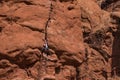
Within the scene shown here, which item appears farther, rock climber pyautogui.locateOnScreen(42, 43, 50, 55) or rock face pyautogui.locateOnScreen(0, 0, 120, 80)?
rock climber pyautogui.locateOnScreen(42, 43, 50, 55)

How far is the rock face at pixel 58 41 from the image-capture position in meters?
7.02

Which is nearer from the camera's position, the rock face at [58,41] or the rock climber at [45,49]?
the rock face at [58,41]

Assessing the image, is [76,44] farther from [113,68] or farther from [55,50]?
[113,68]

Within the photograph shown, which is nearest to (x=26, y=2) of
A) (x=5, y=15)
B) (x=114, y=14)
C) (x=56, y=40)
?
(x=5, y=15)

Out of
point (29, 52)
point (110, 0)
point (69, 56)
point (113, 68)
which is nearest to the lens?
point (29, 52)

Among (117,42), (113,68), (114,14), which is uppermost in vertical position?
(114,14)

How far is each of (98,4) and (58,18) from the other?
2334 millimetres

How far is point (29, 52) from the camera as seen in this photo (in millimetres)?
7023

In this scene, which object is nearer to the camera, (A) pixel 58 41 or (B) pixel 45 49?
(B) pixel 45 49

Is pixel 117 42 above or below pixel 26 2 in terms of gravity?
below

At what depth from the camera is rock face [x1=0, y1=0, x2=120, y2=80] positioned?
7.02 meters

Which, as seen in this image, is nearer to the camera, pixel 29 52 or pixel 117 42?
pixel 29 52

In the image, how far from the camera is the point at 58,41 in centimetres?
739

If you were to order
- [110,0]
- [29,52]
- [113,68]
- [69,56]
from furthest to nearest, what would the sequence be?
[110,0]
[113,68]
[69,56]
[29,52]
